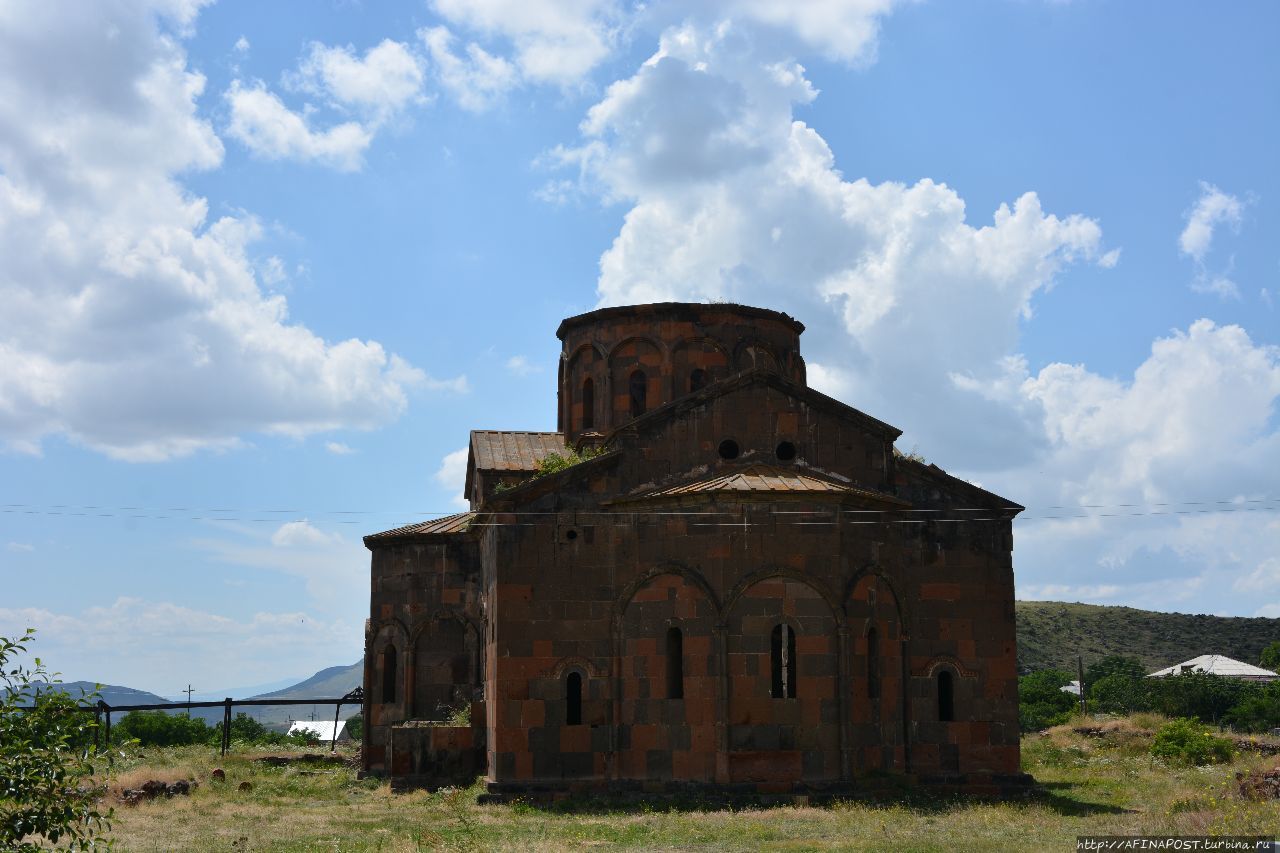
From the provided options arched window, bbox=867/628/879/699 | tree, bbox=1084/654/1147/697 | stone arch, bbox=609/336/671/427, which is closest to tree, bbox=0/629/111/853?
arched window, bbox=867/628/879/699

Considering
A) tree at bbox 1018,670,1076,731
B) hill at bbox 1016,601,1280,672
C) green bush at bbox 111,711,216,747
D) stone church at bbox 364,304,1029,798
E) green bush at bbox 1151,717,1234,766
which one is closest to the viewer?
stone church at bbox 364,304,1029,798

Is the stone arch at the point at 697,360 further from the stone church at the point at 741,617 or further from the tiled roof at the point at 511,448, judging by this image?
the stone church at the point at 741,617

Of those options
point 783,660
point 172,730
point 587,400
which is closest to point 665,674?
point 783,660

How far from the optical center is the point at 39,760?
6625mm

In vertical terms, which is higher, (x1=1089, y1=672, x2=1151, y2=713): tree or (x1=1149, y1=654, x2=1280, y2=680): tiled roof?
(x1=1149, y1=654, x2=1280, y2=680): tiled roof

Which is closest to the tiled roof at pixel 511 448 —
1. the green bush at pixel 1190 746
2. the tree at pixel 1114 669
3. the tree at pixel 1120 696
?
the green bush at pixel 1190 746

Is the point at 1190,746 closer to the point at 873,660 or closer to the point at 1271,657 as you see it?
the point at 873,660

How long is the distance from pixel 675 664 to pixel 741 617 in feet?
3.36

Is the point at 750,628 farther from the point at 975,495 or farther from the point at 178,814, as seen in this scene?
the point at 178,814

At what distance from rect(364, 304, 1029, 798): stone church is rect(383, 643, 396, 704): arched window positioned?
87.6 inches

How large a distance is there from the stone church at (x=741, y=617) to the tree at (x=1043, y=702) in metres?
13.3

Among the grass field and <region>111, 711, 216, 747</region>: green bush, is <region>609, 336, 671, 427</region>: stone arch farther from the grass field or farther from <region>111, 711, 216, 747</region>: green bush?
<region>111, 711, 216, 747</region>: green bush

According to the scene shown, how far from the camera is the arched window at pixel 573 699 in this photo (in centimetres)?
1477

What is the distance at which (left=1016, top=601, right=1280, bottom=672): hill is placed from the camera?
50.4 m
